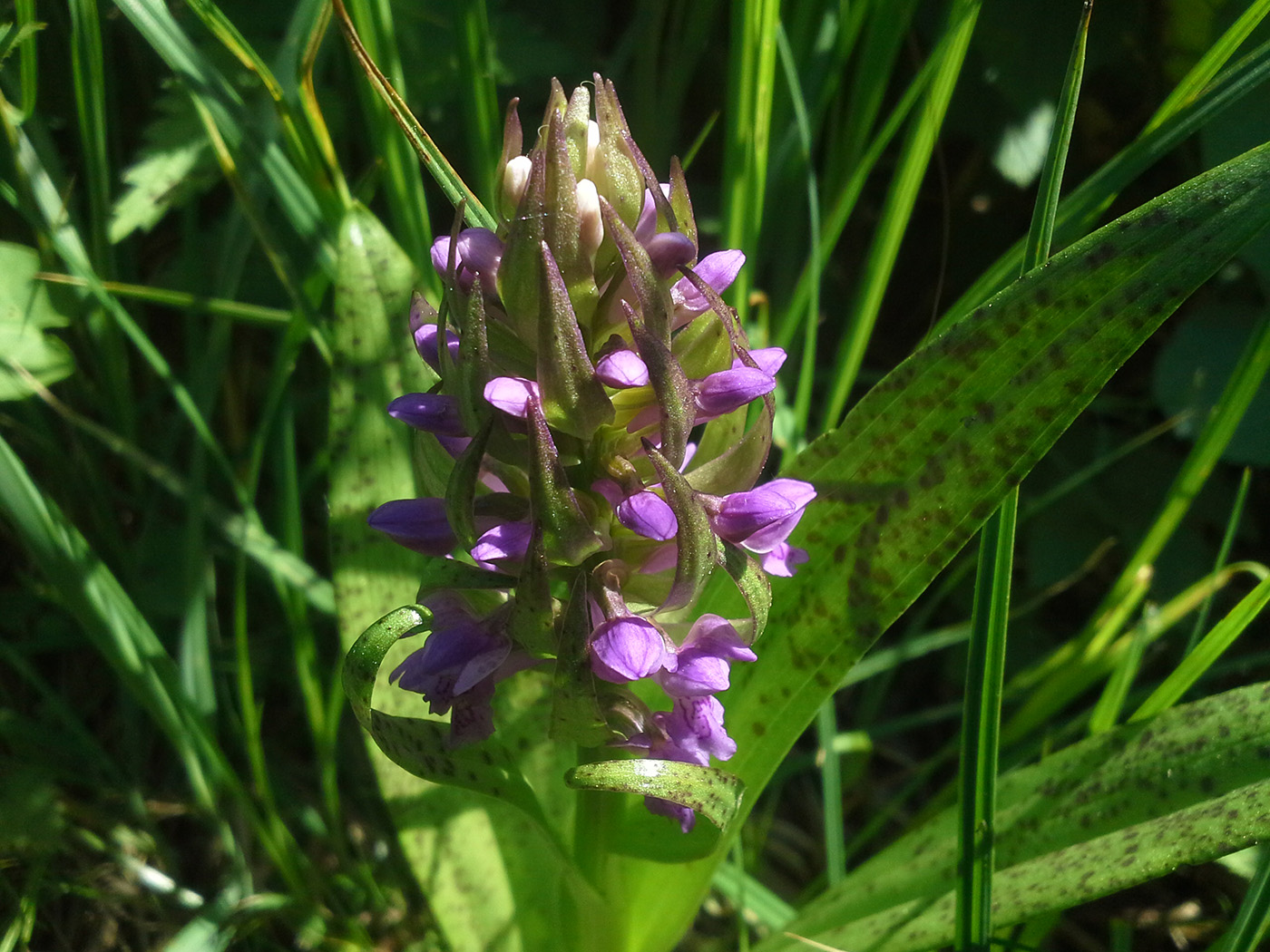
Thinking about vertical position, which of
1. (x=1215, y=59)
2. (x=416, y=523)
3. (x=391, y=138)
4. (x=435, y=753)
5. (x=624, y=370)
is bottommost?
(x=435, y=753)

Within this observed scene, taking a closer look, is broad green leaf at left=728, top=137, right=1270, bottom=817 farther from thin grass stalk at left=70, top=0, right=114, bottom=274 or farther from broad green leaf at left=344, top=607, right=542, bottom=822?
thin grass stalk at left=70, top=0, right=114, bottom=274

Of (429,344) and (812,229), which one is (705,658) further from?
(812,229)

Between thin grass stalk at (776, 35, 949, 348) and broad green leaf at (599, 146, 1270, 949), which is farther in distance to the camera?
thin grass stalk at (776, 35, 949, 348)

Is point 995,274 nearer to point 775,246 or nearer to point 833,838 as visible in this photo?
point 775,246

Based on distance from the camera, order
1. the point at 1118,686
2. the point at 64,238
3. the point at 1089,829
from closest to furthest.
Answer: the point at 1089,829
the point at 1118,686
the point at 64,238

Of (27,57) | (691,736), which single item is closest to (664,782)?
(691,736)

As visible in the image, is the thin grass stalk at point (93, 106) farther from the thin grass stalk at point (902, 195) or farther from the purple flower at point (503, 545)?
the thin grass stalk at point (902, 195)

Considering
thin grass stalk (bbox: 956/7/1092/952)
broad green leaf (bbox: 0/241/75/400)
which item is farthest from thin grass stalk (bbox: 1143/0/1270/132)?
broad green leaf (bbox: 0/241/75/400)
